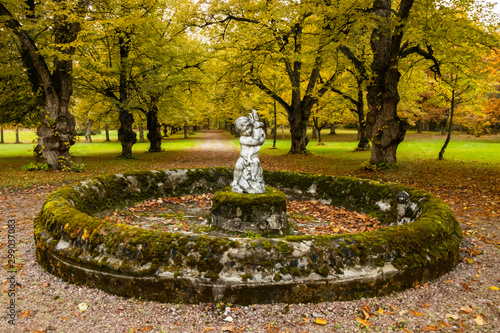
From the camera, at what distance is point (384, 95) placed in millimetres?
12039

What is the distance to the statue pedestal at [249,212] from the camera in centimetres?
605

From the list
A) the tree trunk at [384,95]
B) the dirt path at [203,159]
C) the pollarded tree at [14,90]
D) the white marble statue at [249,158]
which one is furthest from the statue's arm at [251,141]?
the pollarded tree at [14,90]

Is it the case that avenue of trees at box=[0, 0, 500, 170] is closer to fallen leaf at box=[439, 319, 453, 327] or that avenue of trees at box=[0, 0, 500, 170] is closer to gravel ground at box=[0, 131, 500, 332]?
gravel ground at box=[0, 131, 500, 332]

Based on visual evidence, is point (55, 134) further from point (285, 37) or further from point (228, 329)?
point (228, 329)

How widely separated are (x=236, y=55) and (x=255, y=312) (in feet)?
45.6

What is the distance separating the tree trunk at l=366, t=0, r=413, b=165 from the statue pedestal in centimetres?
822

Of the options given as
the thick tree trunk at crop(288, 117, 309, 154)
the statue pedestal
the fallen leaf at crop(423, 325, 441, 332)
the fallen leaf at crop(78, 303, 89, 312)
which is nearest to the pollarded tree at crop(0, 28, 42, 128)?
the statue pedestal

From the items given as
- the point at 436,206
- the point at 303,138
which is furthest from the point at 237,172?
the point at 303,138

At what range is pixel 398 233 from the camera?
4086 millimetres

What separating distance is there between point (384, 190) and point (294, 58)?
8437 millimetres

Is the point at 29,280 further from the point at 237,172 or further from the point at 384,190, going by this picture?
the point at 384,190

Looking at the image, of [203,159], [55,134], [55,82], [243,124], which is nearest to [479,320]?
[243,124]

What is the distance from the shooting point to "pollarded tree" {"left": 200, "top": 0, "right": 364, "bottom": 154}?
10102 millimetres

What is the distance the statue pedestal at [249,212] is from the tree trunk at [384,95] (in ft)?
27.0
